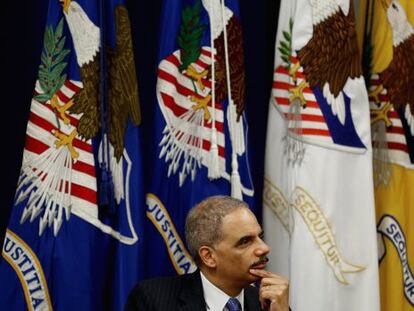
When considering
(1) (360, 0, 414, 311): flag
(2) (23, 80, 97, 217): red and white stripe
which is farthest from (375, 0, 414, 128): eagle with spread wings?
(2) (23, 80, 97, 217): red and white stripe

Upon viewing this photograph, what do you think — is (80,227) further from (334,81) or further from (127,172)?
(334,81)

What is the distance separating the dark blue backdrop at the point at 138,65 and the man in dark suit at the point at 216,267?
1.87ft

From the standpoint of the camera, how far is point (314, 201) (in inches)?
141

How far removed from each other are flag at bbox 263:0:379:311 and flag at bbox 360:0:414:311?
25 cm

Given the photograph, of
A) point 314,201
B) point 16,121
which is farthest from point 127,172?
point 314,201

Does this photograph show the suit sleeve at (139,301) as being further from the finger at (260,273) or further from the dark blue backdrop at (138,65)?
the dark blue backdrop at (138,65)

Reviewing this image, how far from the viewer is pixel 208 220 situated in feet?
10.1

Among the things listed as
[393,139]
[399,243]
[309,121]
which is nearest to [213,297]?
[309,121]

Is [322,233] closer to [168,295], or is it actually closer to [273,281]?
[273,281]

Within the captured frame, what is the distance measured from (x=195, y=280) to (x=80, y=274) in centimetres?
43

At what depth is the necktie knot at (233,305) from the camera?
306cm

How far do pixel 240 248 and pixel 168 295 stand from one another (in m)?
0.30

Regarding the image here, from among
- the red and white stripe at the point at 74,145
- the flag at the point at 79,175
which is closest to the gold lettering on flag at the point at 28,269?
the flag at the point at 79,175

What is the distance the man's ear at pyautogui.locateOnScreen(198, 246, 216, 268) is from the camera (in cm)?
308
